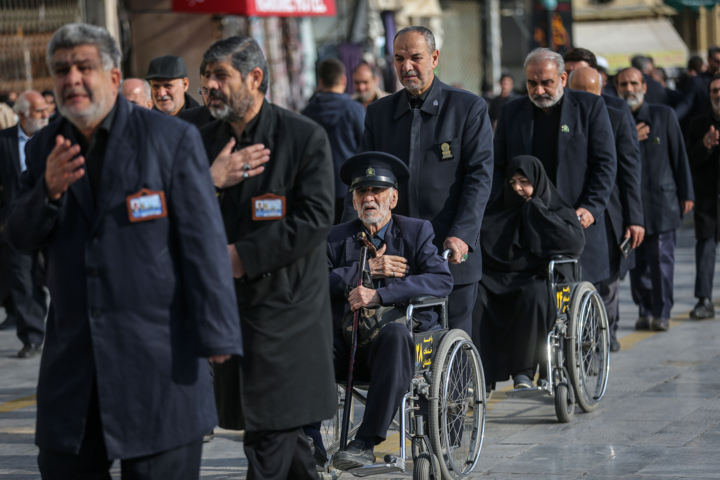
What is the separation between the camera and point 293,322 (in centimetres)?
369

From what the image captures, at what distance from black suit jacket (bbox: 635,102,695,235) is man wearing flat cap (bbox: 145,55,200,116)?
13.8ft

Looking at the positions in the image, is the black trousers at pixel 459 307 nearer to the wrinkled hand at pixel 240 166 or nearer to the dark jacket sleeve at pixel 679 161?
the wrinkled hand at pixel 240 166

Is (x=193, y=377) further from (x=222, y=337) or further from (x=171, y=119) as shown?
(x=171, y=119)

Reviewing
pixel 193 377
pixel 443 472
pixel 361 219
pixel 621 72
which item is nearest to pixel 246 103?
pixel 193 377

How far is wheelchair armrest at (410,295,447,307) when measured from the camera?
15.8 feet

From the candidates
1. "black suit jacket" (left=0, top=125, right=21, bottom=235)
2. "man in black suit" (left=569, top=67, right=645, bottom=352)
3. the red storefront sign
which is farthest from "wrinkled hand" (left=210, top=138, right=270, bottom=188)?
the red storefront sign

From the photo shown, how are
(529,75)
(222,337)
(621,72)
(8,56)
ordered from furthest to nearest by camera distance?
(8,56), (621,72), (529,75), (222,337)

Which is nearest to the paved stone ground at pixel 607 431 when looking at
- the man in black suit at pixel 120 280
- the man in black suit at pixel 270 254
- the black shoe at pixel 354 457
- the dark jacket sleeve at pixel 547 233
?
the black shoe at pixel 354 457

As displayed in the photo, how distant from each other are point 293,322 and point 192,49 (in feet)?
42.3

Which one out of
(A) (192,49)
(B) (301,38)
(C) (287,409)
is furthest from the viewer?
(B) (301,38)

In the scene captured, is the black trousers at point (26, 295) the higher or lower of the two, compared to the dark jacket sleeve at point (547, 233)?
lower

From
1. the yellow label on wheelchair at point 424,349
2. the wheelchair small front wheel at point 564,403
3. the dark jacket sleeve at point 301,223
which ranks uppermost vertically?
the dark jacket sleeve at point 301,223

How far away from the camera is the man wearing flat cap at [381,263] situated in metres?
4.85

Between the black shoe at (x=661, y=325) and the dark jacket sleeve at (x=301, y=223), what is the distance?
570 cm
